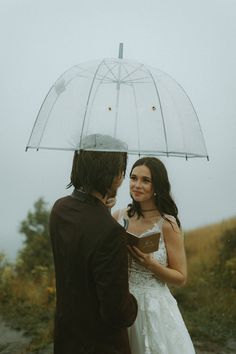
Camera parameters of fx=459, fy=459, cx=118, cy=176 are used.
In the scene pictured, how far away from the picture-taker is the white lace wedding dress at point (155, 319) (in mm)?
2584

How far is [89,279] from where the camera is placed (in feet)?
6.29

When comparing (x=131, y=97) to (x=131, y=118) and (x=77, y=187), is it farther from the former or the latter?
(x=77, y=187)

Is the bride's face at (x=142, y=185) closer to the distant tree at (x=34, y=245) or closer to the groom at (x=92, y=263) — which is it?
the groom at (x=92, y=263)

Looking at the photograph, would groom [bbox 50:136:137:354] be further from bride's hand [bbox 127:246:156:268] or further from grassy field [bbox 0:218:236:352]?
grassy field [bbox 0:218:236:352]

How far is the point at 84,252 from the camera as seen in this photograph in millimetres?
1885

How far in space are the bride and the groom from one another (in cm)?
52

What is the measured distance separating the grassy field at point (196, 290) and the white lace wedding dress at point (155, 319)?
2415 millimetres

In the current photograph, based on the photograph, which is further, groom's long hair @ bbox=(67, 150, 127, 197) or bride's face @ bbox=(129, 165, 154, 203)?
bride's face @ bbox=(129, 165, 154, 203)

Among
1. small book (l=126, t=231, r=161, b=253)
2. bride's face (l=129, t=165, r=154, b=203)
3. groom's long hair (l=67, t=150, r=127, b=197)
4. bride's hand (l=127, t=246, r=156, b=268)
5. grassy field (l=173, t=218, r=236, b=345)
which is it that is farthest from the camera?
grassy field (l=173, t=218, r=236, b=345)

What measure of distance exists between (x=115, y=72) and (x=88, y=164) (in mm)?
608

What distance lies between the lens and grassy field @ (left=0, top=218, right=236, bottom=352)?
17.0 ft

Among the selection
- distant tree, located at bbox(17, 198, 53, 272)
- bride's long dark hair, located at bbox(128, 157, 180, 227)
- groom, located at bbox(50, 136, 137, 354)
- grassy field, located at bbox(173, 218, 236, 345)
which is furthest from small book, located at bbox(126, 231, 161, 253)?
distant tree, located at bbox(17, 198, 53, 272)

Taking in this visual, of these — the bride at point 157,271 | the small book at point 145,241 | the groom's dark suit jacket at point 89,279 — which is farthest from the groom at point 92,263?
the bride at point 157,271

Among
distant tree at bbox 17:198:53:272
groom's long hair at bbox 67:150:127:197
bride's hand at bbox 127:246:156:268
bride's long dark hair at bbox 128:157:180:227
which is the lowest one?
bride's hand at bbox 127:246:156:268
